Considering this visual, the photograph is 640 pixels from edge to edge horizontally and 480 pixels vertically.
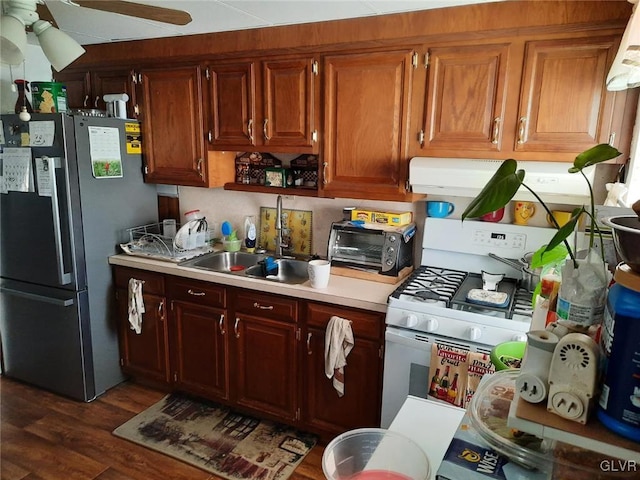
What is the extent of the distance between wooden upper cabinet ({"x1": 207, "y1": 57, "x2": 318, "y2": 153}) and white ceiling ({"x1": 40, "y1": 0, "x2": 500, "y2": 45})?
0.22 m

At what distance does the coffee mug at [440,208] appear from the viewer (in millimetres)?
2426

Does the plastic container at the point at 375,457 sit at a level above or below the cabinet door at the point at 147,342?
above

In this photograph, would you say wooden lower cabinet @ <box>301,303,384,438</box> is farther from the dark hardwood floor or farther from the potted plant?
the potted plant

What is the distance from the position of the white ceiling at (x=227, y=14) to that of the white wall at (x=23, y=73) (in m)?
0.76

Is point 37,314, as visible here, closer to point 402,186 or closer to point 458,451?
point 402,186

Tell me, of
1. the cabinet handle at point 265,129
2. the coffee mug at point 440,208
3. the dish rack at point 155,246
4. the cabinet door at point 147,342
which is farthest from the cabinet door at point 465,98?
the cabinet door at point 147,342

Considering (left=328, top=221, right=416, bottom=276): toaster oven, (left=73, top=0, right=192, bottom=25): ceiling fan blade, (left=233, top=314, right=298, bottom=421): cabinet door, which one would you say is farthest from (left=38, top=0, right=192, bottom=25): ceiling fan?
(left=233, top=314, right=298, bottom=421): cabinet door

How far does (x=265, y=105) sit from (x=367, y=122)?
2.01 ft

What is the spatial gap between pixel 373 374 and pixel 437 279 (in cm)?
58

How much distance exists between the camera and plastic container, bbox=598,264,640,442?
0.62 metres

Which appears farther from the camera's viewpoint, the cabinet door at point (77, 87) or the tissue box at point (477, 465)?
the cabinet door at point (77, 87)

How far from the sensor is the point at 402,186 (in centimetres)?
225

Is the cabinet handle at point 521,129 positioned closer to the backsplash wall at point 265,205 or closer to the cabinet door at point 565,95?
the cabinet door at point 565,95

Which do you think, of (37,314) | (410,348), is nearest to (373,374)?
(410,348)
